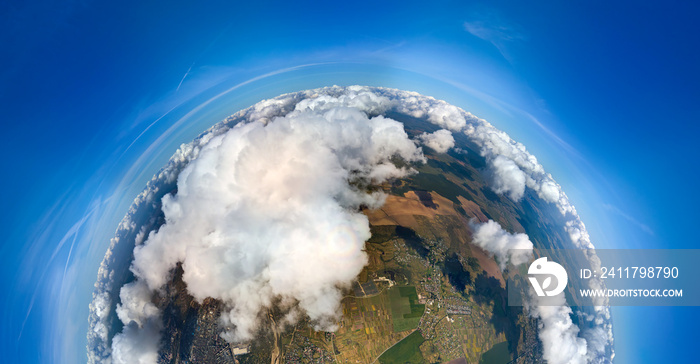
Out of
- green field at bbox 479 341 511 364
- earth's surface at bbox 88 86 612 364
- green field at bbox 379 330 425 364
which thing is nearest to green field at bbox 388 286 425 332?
earth's surface at bbox 88 86 612 364

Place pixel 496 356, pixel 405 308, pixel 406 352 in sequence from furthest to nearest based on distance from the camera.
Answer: pixel 405 308, pixel 406 352, pixel 496 356

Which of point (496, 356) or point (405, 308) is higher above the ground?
point (405, 308)

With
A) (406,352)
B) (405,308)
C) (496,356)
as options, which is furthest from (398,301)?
(496,356)

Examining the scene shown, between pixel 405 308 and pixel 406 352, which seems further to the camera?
pixel 405 308

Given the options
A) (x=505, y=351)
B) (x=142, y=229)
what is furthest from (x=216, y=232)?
Result: (x=505, y=351)

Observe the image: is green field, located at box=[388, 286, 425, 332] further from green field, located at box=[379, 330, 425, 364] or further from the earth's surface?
green field, located at box=[379, 330, 425, 364]

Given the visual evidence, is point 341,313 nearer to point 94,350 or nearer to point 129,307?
point 129,307

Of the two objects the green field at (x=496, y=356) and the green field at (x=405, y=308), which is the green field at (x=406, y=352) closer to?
the green field at (x=405, y=308)

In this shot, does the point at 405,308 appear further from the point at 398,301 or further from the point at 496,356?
the point at 496,356
